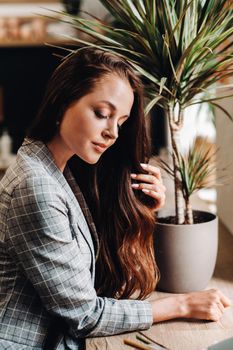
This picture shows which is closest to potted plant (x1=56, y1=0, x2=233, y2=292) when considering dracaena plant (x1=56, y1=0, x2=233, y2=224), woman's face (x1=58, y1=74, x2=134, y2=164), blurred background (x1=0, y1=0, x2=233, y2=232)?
dracaena plant (x1=56, y1=0, x2=233, y2=224)

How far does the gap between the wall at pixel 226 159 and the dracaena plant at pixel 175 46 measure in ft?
1.48

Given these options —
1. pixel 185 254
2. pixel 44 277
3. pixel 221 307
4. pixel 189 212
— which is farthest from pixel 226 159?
pixel 44 277

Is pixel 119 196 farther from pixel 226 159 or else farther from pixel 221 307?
pixel 226 159

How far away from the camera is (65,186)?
4.29 ft

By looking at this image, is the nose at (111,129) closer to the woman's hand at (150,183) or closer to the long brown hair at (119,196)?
the long brown hair at (119,196)

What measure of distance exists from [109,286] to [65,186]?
308mm

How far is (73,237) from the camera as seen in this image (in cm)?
120

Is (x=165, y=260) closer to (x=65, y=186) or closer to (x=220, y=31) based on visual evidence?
(x=65, y=186)

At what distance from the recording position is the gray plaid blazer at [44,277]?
107cm

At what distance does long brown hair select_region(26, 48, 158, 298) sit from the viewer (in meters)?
1.24

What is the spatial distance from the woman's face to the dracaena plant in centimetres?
11

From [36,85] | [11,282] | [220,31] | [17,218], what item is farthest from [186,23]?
[36,85]

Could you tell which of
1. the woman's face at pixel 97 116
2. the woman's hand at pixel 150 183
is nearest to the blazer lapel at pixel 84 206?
the woman's hand at pixel 150 183

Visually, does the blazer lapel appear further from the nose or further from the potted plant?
the nose
